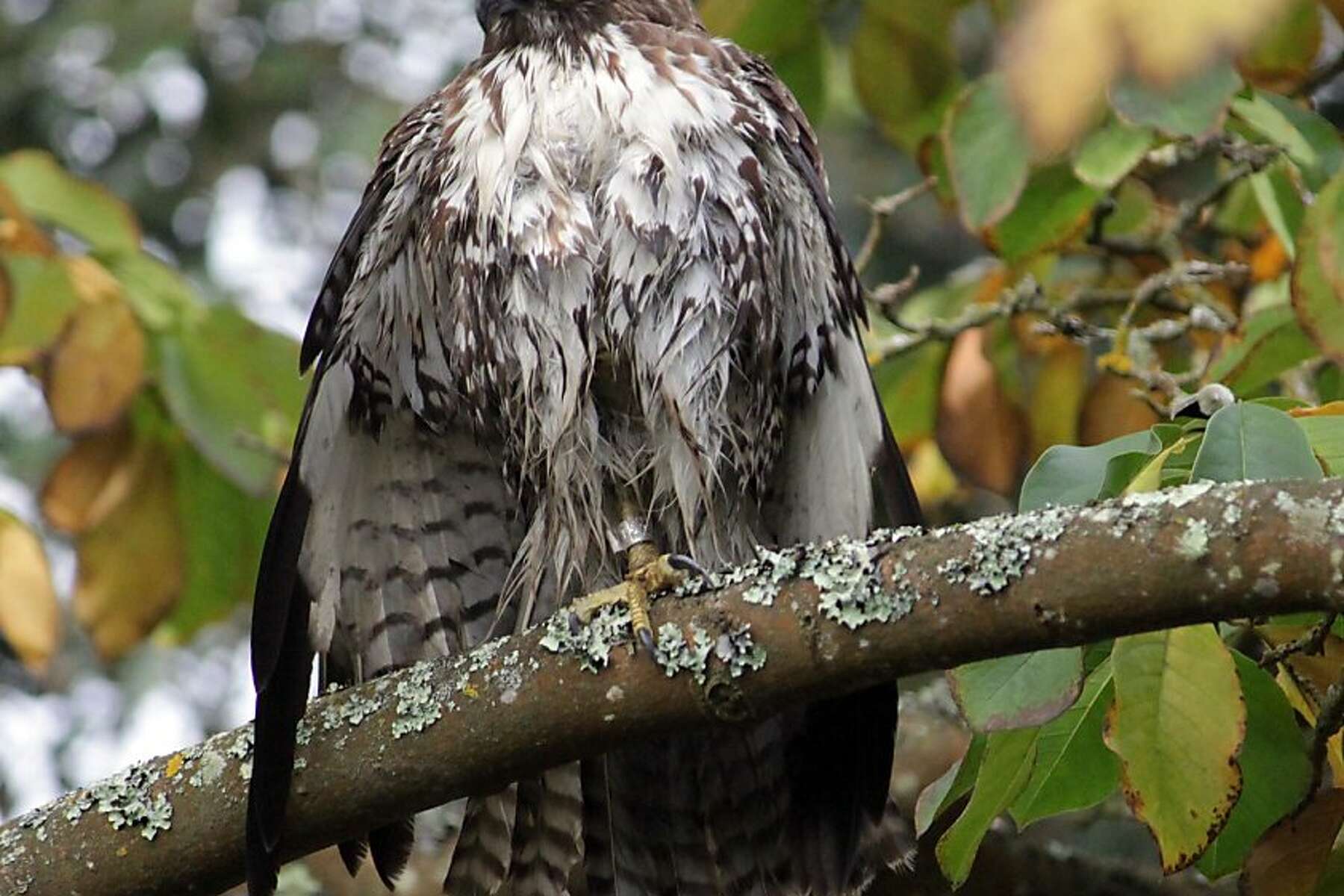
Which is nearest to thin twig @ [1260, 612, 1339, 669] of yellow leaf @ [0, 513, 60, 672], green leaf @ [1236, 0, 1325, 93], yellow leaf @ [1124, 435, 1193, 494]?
yellow leaf @ [1124, 435, 1193, 494]

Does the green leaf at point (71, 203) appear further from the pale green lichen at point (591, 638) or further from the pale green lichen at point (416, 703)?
→ the pale green lichen at point (591, 638)

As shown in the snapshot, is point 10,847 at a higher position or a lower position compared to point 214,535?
lower

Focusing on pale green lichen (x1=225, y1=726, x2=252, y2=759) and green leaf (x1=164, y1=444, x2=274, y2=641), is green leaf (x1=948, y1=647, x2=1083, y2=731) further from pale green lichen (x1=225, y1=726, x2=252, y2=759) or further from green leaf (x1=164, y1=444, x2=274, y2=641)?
green leaf (x1=164, y1=444, x2=274, y2=641)

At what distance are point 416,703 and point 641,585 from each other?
45 centimetres

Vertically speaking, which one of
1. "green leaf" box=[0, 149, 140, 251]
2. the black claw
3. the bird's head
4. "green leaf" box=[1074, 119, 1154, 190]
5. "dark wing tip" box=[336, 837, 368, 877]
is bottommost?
"dark wing tip" box=[336, 837, 368, 877]

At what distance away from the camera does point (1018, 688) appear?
87.1 inches

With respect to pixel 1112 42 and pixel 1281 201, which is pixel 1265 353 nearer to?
pixel 1281 201

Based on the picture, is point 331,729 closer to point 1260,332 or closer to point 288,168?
point 1260,332

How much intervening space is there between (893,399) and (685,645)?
1792 millimetres

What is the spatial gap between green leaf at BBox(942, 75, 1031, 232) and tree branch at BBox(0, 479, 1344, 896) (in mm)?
824

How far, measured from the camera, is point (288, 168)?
7578mm

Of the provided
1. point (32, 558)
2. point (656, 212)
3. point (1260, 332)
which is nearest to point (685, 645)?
point (656, 212)

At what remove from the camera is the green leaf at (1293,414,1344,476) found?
230cm

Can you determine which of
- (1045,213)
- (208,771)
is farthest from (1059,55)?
(1045,213)
